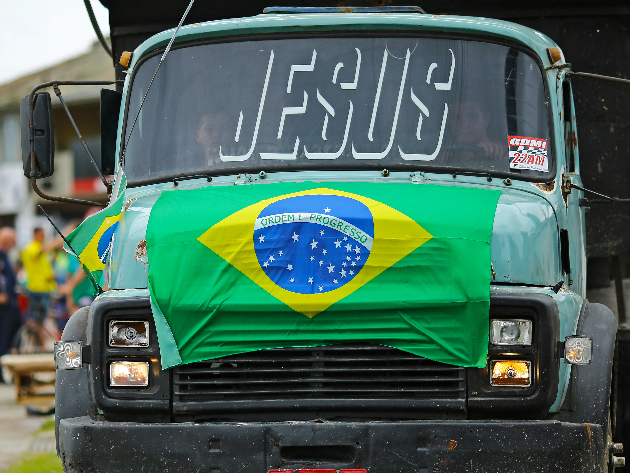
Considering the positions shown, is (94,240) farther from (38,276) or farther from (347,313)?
(38,276)

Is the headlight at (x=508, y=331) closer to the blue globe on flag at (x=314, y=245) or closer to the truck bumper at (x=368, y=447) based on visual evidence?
the truck bumper at (x=368, y=447)

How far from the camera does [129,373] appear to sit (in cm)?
444

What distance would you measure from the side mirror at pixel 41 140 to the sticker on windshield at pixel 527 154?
2.50 m

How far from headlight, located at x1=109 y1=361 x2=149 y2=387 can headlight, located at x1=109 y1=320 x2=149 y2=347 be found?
8cm

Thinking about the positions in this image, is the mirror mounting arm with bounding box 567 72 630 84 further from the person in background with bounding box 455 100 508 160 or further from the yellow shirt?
the yellow shirt

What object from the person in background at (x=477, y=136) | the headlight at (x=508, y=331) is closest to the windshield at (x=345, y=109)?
the person in background at (x=477, y=136)

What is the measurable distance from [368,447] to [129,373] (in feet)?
3.61

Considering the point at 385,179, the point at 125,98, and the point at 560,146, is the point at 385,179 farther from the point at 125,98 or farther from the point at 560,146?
the point at 125,98

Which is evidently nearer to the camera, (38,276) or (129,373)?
(129,373)

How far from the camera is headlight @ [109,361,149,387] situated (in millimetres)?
4426

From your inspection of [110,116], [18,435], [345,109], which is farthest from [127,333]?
[18,435]

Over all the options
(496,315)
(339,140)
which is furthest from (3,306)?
(496,315)

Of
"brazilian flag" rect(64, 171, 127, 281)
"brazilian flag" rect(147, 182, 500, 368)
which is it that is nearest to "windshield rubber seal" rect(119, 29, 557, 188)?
"brazilian flag" rect(64, 171, 127, 281)

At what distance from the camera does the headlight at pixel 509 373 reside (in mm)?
4305
